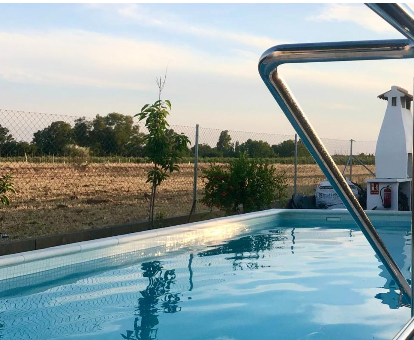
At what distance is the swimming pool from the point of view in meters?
3.71

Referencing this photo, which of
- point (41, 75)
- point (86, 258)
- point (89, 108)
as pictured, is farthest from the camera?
point (89, 108)

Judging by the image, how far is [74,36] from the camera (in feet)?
32.6

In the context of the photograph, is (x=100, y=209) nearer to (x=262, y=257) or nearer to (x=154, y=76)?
(x=154, y=76)

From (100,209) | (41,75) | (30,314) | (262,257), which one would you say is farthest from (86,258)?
(41,75)

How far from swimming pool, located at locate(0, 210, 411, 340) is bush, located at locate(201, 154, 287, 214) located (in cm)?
183

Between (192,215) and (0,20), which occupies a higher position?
(0,20)

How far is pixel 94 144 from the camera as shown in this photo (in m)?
8.91

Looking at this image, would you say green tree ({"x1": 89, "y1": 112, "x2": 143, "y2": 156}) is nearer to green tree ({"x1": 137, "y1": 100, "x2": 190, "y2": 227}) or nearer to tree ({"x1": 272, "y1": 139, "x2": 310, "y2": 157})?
green tree ({"x1": 137, "y1": 100, "x2": 190, "y2": 227})

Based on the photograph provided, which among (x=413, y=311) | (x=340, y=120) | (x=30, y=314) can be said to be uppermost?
(x=340, y=120)

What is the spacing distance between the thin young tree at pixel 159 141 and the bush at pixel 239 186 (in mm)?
1187

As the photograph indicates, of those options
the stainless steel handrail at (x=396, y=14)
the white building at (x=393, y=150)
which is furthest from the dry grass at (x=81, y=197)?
the stainless steel handrail at (x=396, y=14)

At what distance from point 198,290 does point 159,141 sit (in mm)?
3269

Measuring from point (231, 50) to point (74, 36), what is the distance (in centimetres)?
266

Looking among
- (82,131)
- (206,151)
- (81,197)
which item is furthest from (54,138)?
(206,151)
